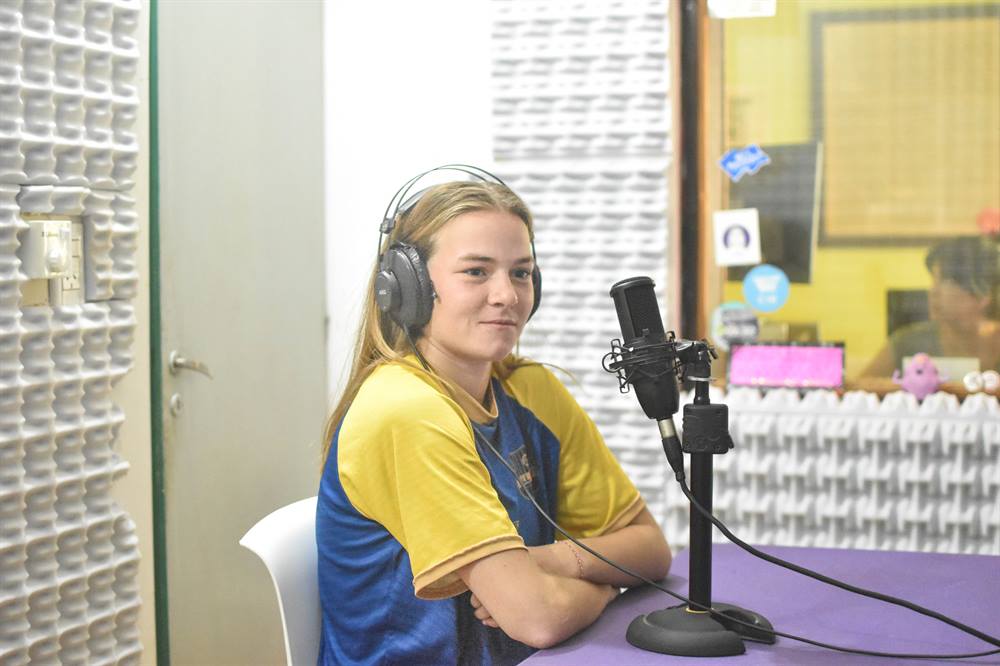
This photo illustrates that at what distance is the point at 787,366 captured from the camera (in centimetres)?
300

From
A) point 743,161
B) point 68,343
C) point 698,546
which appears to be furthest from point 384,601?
point 743,161

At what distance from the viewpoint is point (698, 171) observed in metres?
3.08

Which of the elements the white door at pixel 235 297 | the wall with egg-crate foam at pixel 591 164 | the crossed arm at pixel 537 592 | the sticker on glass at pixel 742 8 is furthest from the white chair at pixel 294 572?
the sticker on glass at pixel 742 8

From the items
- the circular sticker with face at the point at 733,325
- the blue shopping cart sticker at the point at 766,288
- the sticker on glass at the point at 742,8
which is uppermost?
the sticker on glass at the point at 742,8

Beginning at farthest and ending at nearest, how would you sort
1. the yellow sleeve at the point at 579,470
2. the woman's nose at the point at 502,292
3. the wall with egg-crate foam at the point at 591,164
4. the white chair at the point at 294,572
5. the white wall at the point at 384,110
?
the white wall at the point at 384,110 → the wall with egg-crate foam at the point at 591,164 → the yellow sleeve at the point at 579,470 → the woman's nose at the point at 502,292 → the white chair at the point at 294,572

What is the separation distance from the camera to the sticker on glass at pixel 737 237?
9.93 ft

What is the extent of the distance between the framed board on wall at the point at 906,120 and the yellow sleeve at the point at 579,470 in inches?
50.8

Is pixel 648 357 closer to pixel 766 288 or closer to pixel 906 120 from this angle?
pixel 766 288

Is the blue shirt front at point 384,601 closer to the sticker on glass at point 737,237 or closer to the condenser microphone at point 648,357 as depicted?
the condenser microphone at point 648,357

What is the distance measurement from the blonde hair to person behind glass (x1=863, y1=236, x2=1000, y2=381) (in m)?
1.47

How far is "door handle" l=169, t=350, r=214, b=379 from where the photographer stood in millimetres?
2697

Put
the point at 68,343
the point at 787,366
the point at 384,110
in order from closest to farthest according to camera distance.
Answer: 1. the point at 68,343
2. the point at 787,366
3. the point at 384,110

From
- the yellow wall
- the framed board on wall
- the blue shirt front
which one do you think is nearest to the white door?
the blue shirt front

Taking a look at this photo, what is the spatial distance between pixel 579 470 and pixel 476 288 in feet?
1.32
